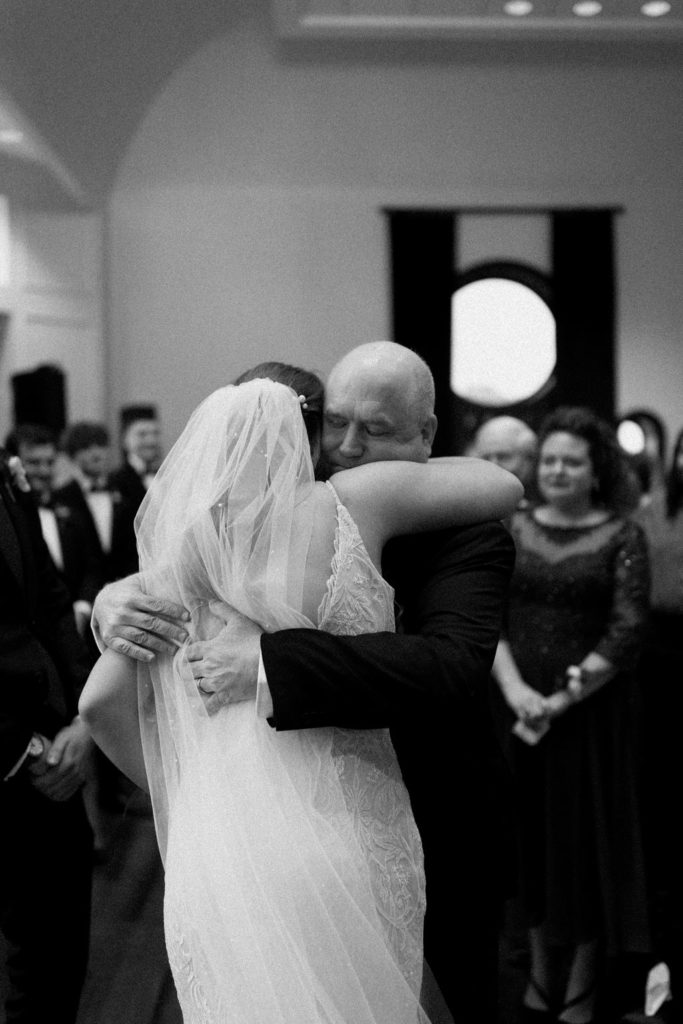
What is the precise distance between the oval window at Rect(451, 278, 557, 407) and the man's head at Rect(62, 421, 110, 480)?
12.8 ft

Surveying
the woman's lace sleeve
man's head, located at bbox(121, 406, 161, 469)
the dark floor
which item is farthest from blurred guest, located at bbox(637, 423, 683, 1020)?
man's head, located at bbox(121, 406, 161, 469)

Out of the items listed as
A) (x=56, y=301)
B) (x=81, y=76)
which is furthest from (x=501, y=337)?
(x=81, y=76)

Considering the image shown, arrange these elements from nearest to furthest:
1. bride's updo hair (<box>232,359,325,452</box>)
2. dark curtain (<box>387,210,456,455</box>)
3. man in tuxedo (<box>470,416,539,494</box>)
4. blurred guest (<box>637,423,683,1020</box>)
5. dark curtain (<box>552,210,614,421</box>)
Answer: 1. bride's updo hair (<box>232,359,325,452</box>)
2. blurred guest (<box>637,423,683,1020</box>)
3. man in tuxedo (<box>470,416,539,494</box>)
4. dark curtain (<box>387,210,456,455</box>)
5. dark curtain (<box>552,210,614,421</box>)

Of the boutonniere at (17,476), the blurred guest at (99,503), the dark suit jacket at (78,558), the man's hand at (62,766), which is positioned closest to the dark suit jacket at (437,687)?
the man's hand at (62,766)

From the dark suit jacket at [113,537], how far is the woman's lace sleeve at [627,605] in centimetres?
284

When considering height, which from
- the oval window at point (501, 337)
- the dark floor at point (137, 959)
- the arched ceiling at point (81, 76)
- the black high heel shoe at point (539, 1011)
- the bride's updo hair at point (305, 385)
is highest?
the arched ceiling at point (81, 76)

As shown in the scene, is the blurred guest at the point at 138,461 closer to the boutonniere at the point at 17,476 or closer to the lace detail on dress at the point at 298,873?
the boutonniere at the point at 17,476

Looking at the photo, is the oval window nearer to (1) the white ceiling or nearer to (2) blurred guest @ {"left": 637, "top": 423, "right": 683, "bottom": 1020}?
(1) the white ceiling

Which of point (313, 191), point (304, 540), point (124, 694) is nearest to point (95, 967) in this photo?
point (124, 694)

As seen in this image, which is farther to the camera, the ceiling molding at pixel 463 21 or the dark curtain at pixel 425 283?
the dark curtain at pixel 425 283

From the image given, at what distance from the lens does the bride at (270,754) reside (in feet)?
5.18

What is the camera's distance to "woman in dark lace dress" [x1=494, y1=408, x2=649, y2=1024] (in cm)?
333

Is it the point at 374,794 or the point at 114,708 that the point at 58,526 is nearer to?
the point at 114,708

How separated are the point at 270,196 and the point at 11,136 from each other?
113 inches
